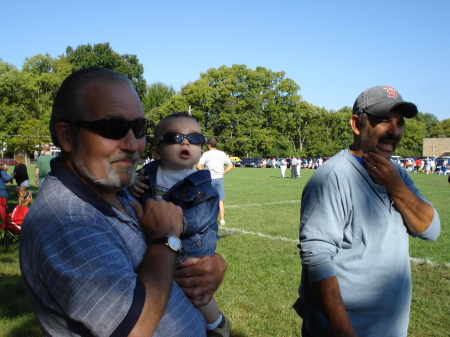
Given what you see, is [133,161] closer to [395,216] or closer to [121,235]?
[121,235]

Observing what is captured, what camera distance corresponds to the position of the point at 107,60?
75062mm

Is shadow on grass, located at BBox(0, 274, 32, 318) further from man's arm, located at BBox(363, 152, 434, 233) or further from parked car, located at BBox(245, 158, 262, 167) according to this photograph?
parked car, located at BBox(245, 158, 262, 167)

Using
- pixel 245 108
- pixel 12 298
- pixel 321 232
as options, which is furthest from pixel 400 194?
pixel 245 108

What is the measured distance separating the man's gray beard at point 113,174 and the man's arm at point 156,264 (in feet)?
0.57

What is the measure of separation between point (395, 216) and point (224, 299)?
3656mm

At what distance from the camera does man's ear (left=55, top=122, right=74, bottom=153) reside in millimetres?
1510

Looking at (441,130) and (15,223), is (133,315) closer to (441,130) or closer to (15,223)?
(15,223)

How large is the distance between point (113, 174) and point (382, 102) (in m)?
1.78

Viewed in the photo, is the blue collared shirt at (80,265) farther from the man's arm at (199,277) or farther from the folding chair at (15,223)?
the folding chair at (15,223)

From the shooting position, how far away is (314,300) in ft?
8.22

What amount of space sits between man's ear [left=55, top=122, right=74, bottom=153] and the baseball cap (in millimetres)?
1844

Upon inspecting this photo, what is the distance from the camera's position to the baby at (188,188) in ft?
6.95

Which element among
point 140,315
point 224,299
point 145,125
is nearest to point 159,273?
point 140,315

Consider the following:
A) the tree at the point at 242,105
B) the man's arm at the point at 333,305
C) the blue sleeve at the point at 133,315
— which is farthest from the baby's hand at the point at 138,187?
the tree at the point at 242,105
